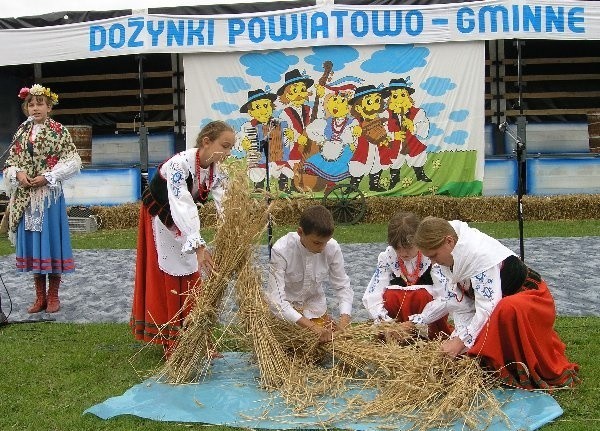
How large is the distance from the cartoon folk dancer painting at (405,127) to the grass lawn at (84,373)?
24.1 ft

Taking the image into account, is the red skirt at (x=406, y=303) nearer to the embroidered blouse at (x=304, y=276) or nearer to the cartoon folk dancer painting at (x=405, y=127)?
the embroidered blouse at (x=304, y=276)

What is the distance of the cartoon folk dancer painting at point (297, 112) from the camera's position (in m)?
12.4

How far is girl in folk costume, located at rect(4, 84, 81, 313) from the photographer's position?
575 cm

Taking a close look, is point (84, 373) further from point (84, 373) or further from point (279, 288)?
point (279, 288)

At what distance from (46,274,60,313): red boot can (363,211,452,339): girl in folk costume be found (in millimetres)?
2577

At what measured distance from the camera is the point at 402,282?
4520 mm

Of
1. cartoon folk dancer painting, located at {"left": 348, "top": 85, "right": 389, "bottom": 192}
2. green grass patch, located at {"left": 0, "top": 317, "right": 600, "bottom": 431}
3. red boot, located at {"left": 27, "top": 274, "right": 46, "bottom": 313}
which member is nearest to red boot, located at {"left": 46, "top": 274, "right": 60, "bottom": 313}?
red boot, located at {"left": 27, "top": 274, "right": 46, "bottom": 313}

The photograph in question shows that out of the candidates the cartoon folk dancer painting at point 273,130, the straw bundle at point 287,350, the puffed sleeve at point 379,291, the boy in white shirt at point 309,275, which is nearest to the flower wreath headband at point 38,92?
the straw bundle at point 287,350

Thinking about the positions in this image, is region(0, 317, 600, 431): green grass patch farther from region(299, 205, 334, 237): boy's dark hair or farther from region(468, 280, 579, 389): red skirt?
region(299, 205, 334, 237): boy's dark hair

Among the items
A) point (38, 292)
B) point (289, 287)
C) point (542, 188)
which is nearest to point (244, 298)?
point (289, 287)

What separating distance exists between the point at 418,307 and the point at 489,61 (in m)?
9.96

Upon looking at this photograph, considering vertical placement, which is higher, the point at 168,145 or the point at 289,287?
the point at 168,145

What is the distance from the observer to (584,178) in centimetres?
1265

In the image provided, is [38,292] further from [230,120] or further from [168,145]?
[168,145]
